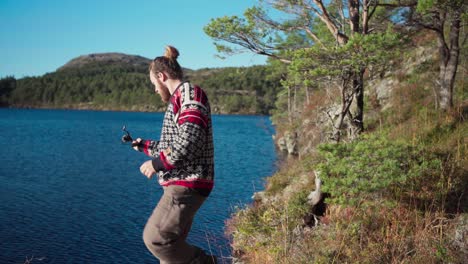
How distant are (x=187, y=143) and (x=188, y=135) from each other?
0.07m

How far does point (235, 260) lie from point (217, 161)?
2256 centimetres

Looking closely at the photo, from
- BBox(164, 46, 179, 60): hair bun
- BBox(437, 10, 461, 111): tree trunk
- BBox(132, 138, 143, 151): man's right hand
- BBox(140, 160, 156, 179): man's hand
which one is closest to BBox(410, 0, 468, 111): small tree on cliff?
BBox(437, 10, 461, 111): tree trunk

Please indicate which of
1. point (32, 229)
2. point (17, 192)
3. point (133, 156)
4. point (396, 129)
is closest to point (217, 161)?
point (133, 156)

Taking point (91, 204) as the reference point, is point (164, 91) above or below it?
above

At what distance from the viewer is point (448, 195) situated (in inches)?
266

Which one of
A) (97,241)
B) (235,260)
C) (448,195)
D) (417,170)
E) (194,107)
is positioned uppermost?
(194,107)

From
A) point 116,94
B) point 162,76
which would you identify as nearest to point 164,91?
point 162,76

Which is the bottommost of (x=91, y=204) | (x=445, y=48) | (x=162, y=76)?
(x=91, y=204)

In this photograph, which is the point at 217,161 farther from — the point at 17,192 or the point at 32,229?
the point at 32,229

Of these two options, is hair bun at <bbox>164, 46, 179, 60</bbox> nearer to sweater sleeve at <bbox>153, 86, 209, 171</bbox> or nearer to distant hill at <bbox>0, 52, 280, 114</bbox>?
sweater sleeve at <bbox>153, 86, 209, 171</bbox>

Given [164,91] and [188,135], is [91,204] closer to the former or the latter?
[164,91]

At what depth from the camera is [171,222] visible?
12.1ft

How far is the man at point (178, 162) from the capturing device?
3.55 m

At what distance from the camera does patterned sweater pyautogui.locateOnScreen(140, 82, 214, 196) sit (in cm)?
352
